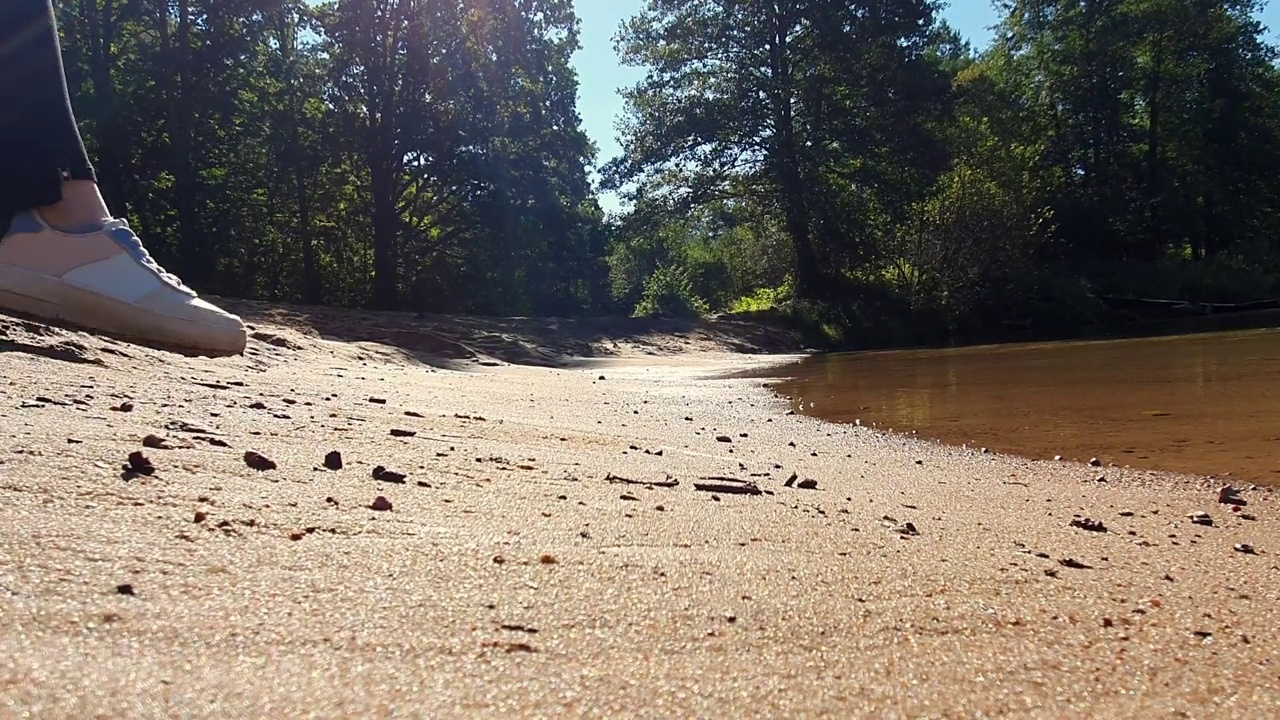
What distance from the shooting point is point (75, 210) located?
326 cm

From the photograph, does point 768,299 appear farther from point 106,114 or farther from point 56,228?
point 56,228

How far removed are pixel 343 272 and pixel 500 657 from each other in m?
18.3

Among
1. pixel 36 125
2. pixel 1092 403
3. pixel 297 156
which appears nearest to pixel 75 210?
pixel 36 125

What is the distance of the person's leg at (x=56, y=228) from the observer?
9.73ft

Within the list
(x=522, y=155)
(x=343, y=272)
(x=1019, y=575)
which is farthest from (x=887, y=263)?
(x=1019, y=575)

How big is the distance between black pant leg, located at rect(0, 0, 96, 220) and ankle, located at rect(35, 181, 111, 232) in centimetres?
4

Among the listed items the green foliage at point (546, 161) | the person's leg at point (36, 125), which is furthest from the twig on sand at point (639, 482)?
the green foliage at point (546, 161)

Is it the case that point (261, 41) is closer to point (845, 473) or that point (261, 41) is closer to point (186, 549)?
point (845, 473)

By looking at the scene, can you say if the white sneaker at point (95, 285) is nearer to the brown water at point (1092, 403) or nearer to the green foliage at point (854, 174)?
the brown water at point (1092, 403)

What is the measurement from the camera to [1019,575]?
159 cm

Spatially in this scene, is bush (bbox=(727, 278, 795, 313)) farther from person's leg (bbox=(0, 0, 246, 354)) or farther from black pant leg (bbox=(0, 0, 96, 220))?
black pant leg (bbox=(0, 0, 96, 220))

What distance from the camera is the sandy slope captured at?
0.87 meters

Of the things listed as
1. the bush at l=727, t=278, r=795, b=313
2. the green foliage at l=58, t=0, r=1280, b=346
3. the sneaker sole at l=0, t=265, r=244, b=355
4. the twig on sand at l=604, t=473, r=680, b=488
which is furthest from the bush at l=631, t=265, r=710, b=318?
the twig on sand at l=604, t=473, r=680, b=488

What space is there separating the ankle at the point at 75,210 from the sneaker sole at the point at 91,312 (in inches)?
8.0
